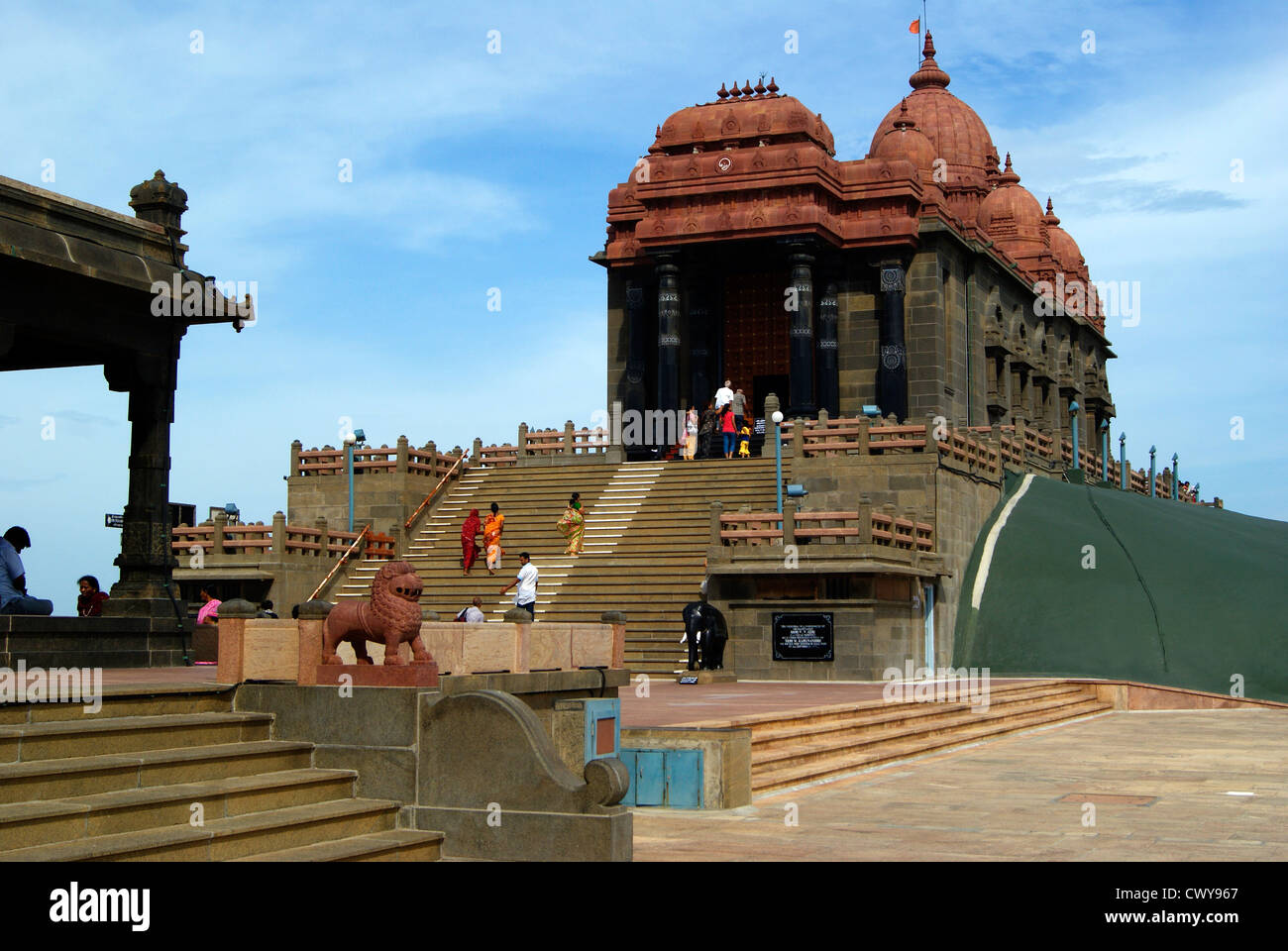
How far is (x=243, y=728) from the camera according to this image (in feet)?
36.9

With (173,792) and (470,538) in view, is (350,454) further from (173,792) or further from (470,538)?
(173,792)

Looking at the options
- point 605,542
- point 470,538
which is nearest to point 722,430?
point 605,542

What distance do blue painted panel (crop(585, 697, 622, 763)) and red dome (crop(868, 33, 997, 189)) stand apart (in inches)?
1992

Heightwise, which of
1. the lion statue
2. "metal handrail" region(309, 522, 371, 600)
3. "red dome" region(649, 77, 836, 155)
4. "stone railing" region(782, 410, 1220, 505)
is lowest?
the lion statue

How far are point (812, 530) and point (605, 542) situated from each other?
6.17m

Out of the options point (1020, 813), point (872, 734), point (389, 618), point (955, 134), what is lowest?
point (1020, 813)

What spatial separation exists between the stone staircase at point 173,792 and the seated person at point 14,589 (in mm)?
4777

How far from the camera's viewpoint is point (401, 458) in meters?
38.2

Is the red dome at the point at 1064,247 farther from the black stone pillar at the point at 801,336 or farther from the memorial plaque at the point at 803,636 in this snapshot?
the memorial plaque at the point at 803,636

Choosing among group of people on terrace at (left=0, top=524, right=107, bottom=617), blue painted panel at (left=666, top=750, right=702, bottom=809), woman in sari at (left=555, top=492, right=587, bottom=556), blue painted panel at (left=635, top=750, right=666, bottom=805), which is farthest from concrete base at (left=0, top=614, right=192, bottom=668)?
woman in sari at (left=555, top=492, right=587, bottom=556)

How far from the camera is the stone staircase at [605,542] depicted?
30594mm

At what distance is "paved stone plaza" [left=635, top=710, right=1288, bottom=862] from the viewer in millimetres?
11484

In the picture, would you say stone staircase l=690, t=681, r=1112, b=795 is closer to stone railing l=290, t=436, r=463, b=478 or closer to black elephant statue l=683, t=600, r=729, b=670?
black elephant statue l=683, t=600, r=729, b=670

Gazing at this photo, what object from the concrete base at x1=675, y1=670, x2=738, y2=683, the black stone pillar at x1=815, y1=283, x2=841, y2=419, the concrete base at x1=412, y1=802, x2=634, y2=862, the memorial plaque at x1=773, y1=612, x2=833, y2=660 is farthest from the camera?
the black stone pillar at x1=815, y1=283, x2=841, y2=419
